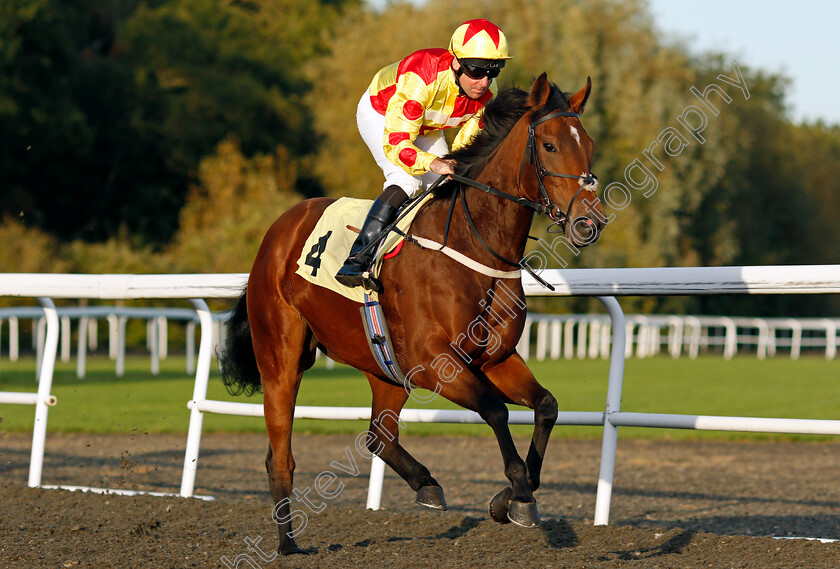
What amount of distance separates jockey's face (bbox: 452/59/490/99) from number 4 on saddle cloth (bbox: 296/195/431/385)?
45 cm

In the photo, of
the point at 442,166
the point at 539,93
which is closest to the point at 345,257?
the point at 442,166

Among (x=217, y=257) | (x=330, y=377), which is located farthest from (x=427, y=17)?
(x=330, y=377)

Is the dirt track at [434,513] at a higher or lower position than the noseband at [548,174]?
lower

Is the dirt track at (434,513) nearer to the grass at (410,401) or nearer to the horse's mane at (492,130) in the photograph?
the grass at (410,401)

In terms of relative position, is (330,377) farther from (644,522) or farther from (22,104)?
(22,104)

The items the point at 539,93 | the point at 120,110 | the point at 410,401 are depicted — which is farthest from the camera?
the point at 120,110

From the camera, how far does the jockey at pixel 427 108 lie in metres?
3.88

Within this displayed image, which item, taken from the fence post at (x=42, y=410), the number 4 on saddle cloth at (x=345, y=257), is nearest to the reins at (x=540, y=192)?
the number 4 on saddle cloth at (x=345, y=257)

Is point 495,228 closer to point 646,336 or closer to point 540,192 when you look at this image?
point 540,192

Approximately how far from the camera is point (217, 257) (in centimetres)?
2342

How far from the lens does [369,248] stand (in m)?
3.93

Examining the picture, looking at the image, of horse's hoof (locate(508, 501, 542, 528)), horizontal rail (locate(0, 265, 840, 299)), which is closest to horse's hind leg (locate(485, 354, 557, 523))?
horse's hoof (locate(508, 501, 542, 528))

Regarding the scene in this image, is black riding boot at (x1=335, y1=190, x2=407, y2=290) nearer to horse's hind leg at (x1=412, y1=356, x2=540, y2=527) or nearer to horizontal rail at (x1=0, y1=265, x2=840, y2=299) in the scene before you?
horse's hind leg at (x1=412, y1=356, x2=540, y2=527)

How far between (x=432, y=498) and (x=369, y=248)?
979 mm
